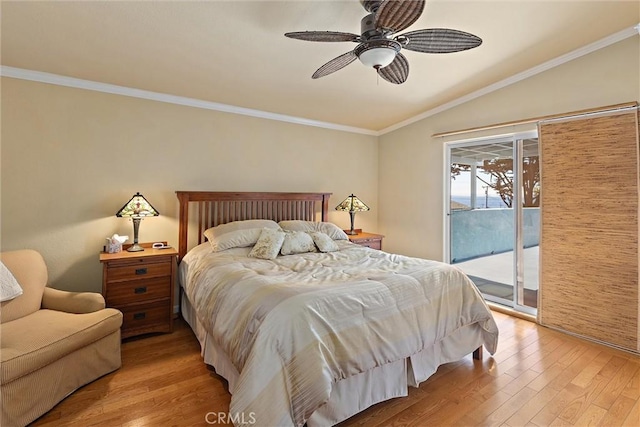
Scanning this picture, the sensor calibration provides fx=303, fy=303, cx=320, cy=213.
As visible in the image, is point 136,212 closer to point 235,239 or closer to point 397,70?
point 235,239

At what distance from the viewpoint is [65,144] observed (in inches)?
112

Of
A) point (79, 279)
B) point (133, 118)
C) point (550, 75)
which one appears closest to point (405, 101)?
point (550, 75)

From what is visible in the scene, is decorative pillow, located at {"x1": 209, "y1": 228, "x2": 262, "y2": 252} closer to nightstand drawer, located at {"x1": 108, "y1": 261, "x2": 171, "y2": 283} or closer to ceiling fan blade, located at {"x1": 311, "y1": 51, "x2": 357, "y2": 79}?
nightstand drawer, located at {"x1": 108, "y1": 261, "x2": 171, "y2": 283}

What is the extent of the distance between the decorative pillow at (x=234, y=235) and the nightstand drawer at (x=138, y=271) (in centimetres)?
47

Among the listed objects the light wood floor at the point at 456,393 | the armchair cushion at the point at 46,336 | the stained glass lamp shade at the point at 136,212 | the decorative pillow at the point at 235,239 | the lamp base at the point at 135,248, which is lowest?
the light wood floor at the point at 456,393

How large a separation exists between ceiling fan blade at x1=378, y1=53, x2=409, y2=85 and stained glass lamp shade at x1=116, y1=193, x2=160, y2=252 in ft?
7.98

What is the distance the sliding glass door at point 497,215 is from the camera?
339cm

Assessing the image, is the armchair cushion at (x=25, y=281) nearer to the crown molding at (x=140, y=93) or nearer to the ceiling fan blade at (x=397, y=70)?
the crown molding at (x=140, y=93)

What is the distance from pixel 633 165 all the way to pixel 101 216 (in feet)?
16.1

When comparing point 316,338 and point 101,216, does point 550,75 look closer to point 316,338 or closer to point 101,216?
point 316,338

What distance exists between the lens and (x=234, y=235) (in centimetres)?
308

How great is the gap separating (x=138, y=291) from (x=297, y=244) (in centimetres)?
150

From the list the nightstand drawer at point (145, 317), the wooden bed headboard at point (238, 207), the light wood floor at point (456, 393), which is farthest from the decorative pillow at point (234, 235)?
the light wood floor at point (456, 393)

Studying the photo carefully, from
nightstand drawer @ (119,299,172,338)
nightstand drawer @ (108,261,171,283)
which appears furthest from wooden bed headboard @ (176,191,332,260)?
nightstand drawer @ (119,299,172,338)
